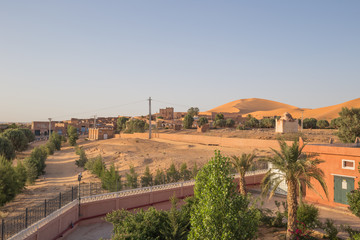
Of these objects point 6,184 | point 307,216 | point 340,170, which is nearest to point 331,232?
point 307,216

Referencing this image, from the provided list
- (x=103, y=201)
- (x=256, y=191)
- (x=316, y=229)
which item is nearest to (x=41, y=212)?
(x=103, y=201)

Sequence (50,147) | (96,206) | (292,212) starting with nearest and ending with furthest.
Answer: (292,212)
(96,206)
(50,147)

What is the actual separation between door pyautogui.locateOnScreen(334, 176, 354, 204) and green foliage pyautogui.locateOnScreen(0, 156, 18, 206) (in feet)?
70.3

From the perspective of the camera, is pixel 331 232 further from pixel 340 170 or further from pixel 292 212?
pixel 340 170

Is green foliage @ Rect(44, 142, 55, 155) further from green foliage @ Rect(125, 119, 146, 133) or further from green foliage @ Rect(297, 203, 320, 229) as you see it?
green foliage @ Rect(297, 203, 320, 229)

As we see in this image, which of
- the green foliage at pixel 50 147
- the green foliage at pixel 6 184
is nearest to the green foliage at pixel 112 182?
the green foliage at pixel 6 184

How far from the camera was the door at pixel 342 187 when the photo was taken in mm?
15841

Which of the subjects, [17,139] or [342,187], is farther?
[17,139]

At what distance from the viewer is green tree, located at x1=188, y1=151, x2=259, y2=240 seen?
7.88 meters

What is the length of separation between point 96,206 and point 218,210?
390 inches

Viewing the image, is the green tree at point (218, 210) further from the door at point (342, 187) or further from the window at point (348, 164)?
the window at point (348, 164)

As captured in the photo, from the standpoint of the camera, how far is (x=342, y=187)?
53.0ft

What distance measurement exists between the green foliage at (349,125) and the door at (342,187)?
60.1ft

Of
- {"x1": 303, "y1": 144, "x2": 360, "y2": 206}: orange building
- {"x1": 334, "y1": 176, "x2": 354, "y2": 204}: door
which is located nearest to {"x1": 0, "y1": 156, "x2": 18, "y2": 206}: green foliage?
{"x1": 303, "y1": 144, "x2": 360, "y2": 206}: orange building
